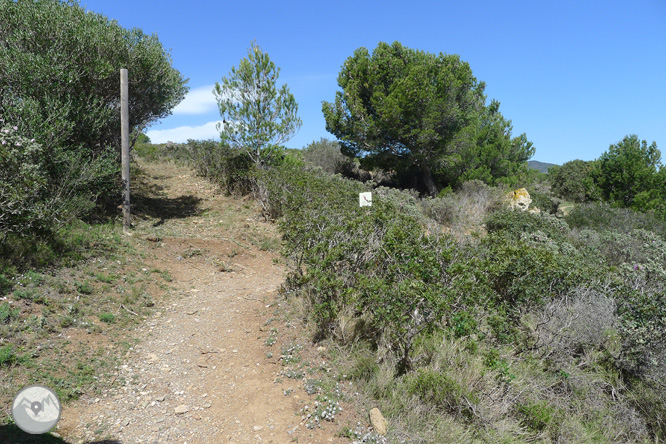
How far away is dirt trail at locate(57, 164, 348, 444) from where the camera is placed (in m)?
3.37

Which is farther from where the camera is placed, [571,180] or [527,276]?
[571,180]

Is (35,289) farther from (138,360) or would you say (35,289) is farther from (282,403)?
(282,403)

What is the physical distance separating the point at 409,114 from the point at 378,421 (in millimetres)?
15352

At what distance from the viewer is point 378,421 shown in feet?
11.2

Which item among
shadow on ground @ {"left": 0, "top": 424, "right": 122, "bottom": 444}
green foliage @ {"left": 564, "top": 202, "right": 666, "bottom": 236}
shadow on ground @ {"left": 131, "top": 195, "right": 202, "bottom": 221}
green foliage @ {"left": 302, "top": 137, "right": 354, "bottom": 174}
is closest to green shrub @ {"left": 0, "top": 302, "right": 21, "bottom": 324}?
shadow on ground @ {"left": 0, "top": 424, "right": 122, "bottom": 444}

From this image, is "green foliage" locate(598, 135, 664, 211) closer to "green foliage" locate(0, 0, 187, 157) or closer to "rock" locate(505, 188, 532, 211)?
"rock" locate(505, 188, 532, 211)

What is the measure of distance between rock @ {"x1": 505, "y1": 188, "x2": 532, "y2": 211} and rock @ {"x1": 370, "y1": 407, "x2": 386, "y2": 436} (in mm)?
14502

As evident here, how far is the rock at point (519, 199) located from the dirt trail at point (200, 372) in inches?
468

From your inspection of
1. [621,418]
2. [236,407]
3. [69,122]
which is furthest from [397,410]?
[69,122]

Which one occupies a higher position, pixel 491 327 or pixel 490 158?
pixel 490 158

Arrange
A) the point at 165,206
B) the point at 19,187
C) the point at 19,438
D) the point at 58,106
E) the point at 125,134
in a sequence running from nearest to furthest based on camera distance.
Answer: the point at 19,438 < the point at 19,187 < the point at 58,106 < the point at 125,134 < the point at 165,206

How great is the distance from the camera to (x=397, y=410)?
11.5 feet

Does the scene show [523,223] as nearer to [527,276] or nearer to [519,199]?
[519,199]

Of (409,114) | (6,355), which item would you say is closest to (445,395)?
(6,355)
